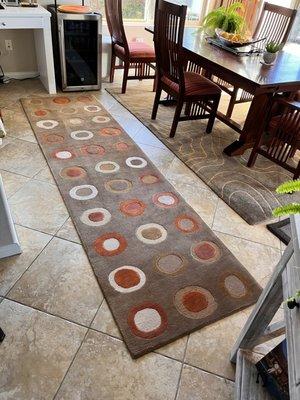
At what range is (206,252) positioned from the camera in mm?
1776

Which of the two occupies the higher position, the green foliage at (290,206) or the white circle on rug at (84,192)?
the green foliage at (290,206)

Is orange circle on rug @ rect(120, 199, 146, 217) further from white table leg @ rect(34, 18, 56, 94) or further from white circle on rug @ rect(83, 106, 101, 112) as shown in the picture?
white table leg @ rect(34, 18, 56, 94)

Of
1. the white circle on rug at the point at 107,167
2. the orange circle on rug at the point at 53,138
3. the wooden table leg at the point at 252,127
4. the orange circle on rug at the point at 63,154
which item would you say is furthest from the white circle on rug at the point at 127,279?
the wooden table leg at the point at 252,127

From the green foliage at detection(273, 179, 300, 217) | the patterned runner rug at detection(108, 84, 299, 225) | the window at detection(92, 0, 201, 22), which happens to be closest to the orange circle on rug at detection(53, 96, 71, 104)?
the patterned runner rug at detection(108, 84, 299, 225)

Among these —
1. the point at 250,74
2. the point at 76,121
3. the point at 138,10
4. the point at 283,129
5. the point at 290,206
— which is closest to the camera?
the point at 290,206

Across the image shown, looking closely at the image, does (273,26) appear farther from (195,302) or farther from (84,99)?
(195,302)

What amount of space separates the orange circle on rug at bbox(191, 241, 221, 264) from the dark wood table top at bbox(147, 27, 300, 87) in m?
1.11

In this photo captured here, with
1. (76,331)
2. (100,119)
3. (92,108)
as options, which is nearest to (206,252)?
(76,331)

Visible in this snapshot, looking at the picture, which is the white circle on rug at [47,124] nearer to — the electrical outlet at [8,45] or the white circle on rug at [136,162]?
the white circle on rug at [136,162]

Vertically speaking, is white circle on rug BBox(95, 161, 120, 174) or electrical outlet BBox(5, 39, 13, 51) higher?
electrical outlet BBox(5, 39, 13, 51)

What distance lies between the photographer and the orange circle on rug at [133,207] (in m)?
1.99

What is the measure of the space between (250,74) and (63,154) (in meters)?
1.51

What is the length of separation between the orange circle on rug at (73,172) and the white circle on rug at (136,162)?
37 cm

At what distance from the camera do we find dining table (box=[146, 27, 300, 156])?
2.15m
